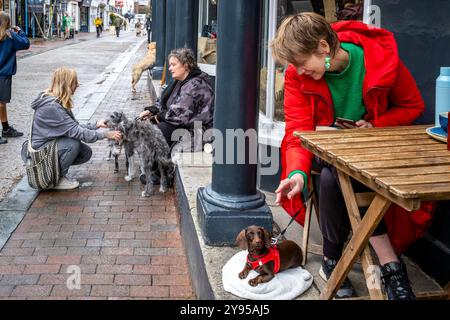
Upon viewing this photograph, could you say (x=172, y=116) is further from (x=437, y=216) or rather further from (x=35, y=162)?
(x=437, y=216)

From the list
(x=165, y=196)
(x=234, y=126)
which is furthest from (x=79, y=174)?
(x=234, y=126)

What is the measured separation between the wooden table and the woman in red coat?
8.6 inches

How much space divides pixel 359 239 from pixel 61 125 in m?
3.88

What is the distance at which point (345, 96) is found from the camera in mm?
2936

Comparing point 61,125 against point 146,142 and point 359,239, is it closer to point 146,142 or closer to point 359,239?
point 146,142

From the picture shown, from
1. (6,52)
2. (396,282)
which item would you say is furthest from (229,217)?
(6,52)

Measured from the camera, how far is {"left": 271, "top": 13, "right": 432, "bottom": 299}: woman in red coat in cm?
258

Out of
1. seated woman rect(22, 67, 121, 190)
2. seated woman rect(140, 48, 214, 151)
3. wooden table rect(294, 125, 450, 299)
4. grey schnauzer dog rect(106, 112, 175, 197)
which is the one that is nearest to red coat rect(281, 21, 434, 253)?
wooden table rect(294, 125, 450, 299)

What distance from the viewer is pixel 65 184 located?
555cm

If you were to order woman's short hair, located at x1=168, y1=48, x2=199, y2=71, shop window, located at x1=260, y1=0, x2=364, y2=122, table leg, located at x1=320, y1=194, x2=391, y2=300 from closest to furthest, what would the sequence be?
1. table leg, located at x1=320, y1=194, x2=391, y2=300
2. shop window, located at x1=260, y1=0, x2=364, y2=122
3. woman's short hair, located at x1=168, y1=48, x2=199, y2=71

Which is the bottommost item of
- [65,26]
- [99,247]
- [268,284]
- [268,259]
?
[99,247]

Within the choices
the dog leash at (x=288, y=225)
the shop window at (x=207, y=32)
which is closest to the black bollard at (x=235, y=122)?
the dog leash at (x=288, y=225)

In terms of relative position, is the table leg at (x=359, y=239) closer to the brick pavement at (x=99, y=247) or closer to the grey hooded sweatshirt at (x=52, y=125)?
the brick pavement at (x=99, y=247)

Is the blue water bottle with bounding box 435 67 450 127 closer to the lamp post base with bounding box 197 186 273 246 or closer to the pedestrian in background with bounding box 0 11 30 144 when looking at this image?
the lamp post base with bounding box 197 186 273 246
